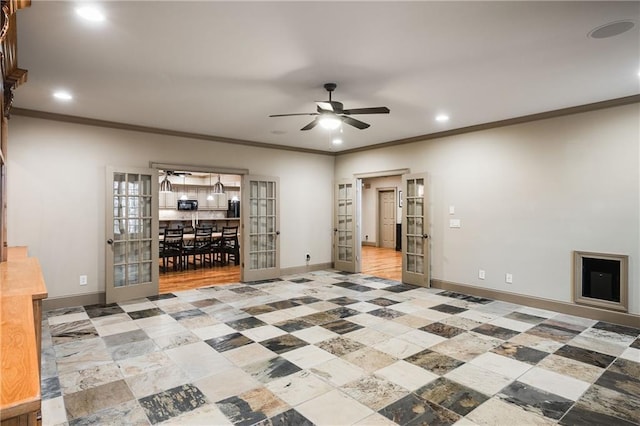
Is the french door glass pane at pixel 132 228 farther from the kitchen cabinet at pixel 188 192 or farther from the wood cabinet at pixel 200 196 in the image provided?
the kitchen cabinet at pixel 188 192

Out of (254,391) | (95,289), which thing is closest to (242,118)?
(95,289)

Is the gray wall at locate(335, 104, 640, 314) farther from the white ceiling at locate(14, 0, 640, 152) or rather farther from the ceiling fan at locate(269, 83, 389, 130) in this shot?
the ceiling fan at locate(269, 83, 389, 130)

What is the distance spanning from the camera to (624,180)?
427 centimetres

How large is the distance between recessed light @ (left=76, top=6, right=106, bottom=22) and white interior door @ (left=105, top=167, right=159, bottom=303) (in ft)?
10.7

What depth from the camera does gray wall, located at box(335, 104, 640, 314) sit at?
169 inches

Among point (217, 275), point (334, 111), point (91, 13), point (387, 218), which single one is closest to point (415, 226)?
point (334, 111)

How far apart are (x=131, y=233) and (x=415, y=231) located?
4788mm

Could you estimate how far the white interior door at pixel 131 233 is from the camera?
17.3 ft

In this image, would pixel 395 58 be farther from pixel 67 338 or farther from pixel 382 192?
pixel 382 192

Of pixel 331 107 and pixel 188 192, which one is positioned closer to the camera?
pixel 331 107

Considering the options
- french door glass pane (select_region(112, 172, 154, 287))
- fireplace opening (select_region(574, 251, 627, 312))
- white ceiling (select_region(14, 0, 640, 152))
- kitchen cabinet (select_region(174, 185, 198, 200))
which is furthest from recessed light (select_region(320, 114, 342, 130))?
kitchen cabinet (select_region(174, 185, 198, 200))

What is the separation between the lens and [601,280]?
14.7 ft

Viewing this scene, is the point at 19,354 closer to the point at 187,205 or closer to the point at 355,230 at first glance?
the point at 355,230

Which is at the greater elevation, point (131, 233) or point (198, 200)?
point (198, 200)
